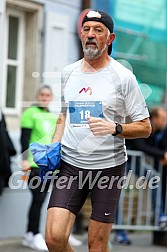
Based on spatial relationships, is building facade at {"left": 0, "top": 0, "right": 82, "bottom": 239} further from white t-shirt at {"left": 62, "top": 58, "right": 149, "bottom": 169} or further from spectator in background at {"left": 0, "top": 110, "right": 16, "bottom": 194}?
white t-shirt at {"left": 62, "top": 58, "right": 149, "bottom": 169}

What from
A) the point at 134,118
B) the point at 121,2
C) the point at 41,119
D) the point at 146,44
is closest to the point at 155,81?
the point at 146,44

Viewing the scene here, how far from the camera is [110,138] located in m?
5.70

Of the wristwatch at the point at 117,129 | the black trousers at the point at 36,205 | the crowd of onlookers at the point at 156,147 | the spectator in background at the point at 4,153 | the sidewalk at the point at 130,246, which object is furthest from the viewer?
the crowd of onlookers at the point at 156,147

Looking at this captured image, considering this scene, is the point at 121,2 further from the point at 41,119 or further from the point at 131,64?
the point at 41,119

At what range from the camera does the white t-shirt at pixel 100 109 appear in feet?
18.6

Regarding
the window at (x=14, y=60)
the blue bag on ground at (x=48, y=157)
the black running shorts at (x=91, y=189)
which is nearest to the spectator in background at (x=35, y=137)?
the window at (x=14, y=60)

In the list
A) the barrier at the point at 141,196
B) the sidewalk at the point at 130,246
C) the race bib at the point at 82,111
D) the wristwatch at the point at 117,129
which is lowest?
the sidewalk at the point at 130,246

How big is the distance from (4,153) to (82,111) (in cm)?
307

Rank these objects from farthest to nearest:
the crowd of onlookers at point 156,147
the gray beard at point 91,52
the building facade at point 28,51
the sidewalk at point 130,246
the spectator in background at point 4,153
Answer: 1. the crowd of onlookers at point 156,147
2. the building facade at point 28,51
3. the sidewalk at point 130,246
4. the spectator in background at point 4,153
5. the gray beard at point 91,52

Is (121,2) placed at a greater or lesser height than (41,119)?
greater

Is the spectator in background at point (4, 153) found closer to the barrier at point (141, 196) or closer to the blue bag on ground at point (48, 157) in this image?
the barrier at point (141, 196)

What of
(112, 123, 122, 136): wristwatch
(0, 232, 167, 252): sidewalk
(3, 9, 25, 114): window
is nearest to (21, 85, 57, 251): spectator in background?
(0, 232, 167, 252): sidewalk

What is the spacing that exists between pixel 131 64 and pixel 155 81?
0.77m

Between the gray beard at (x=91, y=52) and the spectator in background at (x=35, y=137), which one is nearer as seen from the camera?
the gray beard at (x=91, y=52)
